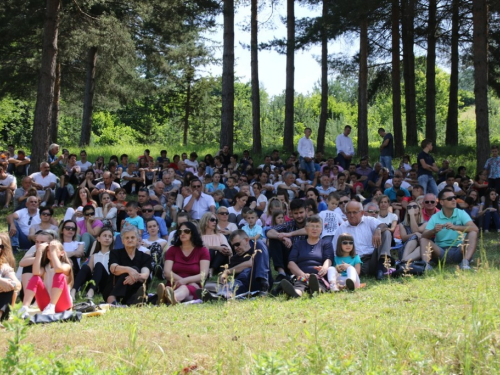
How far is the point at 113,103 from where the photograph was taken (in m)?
32.1

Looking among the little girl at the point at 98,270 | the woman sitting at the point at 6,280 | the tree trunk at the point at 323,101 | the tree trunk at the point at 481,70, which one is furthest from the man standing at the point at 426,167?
the tree trunk at the point at 323,101

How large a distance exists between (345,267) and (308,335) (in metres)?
3.72

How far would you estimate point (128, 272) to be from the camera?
825cm

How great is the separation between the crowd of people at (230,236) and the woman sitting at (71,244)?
16 millimetres

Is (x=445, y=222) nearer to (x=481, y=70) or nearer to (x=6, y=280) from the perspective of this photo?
(x=6, y=280)

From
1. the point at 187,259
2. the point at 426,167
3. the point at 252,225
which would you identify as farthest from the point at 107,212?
the point at 426,167

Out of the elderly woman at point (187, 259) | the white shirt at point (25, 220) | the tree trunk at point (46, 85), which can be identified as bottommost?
the elderly woman at point (187, 259)

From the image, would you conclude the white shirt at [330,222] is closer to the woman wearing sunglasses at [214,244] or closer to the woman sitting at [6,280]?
the woman wearing sunglasses at [214,244]

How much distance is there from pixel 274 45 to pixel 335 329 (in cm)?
1781

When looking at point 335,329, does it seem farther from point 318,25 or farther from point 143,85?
point 143,85

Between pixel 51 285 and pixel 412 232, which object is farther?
pixel 412 232

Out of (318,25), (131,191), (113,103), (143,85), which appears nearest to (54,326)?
(131,191)

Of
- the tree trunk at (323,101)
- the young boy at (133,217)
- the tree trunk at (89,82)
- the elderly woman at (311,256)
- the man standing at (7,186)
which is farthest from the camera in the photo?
the tree trunk at (89,82)

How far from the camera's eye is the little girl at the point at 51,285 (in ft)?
24.3
